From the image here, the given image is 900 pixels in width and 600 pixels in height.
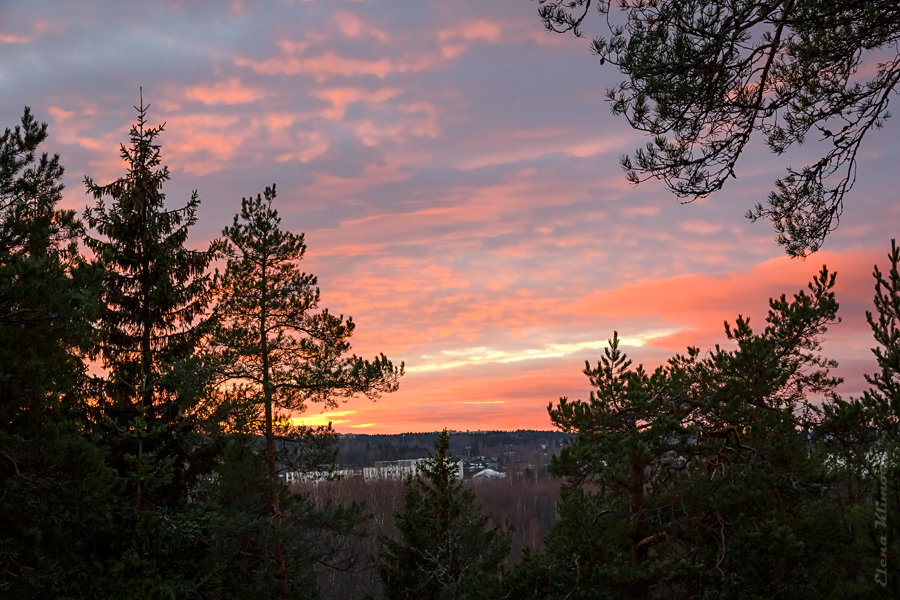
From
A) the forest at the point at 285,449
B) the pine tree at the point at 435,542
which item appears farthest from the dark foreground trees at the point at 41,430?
the pine tree at the point at 435,542

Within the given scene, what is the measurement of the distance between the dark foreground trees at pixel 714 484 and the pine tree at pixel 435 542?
326 inches

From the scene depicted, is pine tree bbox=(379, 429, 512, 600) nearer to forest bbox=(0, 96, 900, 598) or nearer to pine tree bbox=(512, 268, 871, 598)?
forest bbox=(0, 96, 900, 598)

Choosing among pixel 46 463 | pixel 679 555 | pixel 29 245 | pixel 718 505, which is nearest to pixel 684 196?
pixel 718 505

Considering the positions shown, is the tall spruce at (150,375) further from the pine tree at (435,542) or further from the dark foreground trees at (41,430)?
the pine tree at (435,542)

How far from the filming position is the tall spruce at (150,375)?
1639 centimetres

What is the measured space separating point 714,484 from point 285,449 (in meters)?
11.6

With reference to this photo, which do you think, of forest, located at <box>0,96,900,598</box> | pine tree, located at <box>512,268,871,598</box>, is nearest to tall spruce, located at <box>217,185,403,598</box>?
forest, located at <box>0,96,900,598</box>

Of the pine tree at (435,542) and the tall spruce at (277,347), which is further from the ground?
the tall spruce at (277,347)

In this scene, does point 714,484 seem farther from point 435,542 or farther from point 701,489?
point 435,542

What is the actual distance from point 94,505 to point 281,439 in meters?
4.98

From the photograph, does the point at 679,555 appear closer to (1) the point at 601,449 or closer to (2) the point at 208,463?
(1) the point at 601,449

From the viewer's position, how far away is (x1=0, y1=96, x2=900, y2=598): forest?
1013 centimetres

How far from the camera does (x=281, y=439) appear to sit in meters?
19.0

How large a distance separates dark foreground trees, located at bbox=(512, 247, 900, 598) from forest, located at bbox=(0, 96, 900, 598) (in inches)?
A: 1.3
